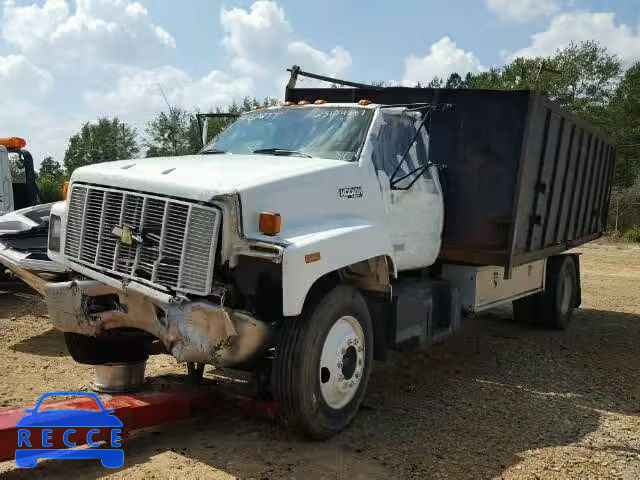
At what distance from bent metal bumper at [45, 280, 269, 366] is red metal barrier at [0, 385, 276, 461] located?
1.56ft

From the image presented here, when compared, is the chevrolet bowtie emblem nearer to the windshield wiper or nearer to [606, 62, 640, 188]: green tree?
the windshield wiper

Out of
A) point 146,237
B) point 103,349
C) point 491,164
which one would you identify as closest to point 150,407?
point 146,237

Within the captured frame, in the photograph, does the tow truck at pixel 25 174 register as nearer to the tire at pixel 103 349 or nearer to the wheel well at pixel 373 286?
the tire at pixel 103 349

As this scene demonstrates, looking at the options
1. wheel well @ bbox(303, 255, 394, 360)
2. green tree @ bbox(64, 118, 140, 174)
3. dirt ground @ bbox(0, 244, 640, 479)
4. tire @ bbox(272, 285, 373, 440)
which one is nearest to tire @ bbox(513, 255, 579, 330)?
dirt ground @ bbox(0, 244, 640, 479)

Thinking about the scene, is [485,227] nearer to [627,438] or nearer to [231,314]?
[627,438]

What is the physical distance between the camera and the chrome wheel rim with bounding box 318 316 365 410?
4.63 metres

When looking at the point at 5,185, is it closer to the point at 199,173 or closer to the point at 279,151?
the point at 279,151

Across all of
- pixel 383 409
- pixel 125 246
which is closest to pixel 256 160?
pixel 125 246

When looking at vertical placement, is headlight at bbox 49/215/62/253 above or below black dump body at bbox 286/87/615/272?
below

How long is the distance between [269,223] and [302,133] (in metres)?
1.75

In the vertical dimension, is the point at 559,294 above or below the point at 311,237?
below

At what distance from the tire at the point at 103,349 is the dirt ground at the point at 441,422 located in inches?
20.2

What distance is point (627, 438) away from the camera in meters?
4.95

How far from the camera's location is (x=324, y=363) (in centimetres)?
459
